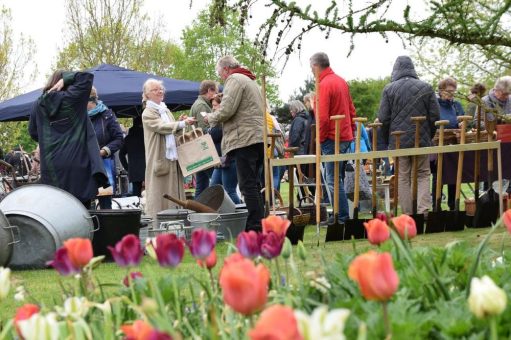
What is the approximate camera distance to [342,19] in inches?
204

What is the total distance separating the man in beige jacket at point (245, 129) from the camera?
947 centimetres

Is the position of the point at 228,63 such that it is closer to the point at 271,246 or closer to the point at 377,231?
the point at 377,231

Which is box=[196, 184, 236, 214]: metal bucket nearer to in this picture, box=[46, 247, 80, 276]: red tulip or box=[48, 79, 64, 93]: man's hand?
box=[48, 79, 64, 93]: man's hand

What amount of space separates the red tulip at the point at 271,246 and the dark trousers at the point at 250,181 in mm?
6984

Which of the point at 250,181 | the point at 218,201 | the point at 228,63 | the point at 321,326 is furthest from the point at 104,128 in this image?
the point at 321,326

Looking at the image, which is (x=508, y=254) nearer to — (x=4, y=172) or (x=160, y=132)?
(x=160, y=132)

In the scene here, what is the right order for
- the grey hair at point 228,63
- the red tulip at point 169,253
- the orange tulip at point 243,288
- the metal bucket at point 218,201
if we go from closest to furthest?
1. the orange tulip at point 243,288
2. the red tulip at point 169,253
3. the grey hair at point 228,63
4. the metal bucket at point 218,201

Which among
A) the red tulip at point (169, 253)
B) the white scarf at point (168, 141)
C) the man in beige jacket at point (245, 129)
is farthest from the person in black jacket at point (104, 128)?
the red tulip at point (169, 253)

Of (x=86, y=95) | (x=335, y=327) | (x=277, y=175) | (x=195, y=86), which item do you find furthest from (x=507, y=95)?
(x=335, y=327)

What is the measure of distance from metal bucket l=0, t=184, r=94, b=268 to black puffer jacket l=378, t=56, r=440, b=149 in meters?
3.79

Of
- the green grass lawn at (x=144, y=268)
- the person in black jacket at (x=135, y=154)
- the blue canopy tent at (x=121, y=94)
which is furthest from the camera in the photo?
the blue canopy tent at (x=121, y=94)

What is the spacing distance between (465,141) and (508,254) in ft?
24.7

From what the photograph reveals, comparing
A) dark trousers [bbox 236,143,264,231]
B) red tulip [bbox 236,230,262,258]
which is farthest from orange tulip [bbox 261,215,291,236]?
dark trousers [bbox 236,143,264,231]

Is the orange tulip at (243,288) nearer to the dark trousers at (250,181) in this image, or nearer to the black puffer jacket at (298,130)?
the dark trousers at (250,181)
